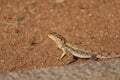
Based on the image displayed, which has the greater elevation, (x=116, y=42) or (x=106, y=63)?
(x=106, y=63)

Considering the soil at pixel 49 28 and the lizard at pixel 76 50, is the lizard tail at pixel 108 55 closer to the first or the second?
the lizard at pixel 76 50

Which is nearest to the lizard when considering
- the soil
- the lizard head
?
the lizard head

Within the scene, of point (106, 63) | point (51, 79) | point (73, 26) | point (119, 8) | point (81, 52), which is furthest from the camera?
point (119, 8)

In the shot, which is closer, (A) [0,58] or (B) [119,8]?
(A) [0,58]

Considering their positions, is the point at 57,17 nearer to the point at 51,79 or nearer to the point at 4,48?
the point at 4,48

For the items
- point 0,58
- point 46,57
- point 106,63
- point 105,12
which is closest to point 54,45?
point 46,57

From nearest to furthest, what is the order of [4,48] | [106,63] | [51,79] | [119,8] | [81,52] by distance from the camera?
[51,79] → [106,63] → [81,52] → [4,48] → [119,8]

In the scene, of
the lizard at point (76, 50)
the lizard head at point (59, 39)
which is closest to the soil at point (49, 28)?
the lizard at point (76, 50)

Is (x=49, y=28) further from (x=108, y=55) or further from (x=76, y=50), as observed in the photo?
(x=108, y=55)
